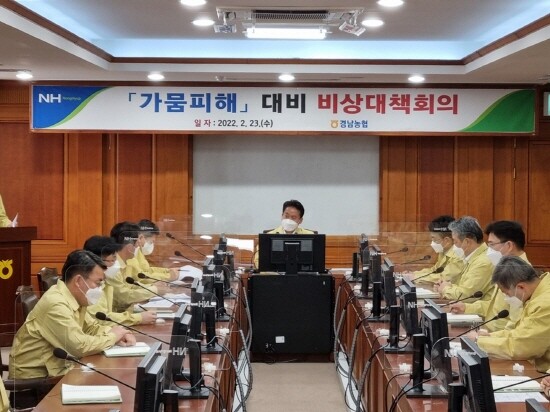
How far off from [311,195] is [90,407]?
592 centimetres

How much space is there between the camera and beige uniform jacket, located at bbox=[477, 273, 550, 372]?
375 centimetres

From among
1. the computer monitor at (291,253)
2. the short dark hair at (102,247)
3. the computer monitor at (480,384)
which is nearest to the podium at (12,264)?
the short dark hair at (102,247)

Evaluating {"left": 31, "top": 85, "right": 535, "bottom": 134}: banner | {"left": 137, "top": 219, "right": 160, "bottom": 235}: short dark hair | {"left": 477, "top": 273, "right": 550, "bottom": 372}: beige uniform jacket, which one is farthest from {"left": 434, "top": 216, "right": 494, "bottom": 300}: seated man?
{"left": 137, "top": 219, "right": 160, "bottom": 235}: short dark hair

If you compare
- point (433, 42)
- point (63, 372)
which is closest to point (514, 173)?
point (433, 42)

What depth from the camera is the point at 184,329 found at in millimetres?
3221

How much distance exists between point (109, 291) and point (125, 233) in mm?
1433

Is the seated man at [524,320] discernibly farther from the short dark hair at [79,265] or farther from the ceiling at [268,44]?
the ceiling at [268,44]

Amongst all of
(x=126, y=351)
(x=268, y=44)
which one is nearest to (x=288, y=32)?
(x=268, y=44)

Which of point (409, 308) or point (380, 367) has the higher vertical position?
point (409, 308)

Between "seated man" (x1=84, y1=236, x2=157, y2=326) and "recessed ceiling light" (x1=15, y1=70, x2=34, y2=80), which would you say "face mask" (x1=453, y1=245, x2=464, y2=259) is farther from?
"recessed ceiling light" (x1=15, y1=70, x2=34, y2=80)

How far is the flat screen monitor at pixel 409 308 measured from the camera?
3928mm

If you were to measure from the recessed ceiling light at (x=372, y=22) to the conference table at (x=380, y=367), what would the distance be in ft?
6.56

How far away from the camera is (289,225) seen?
762cm

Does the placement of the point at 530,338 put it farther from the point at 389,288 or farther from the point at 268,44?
the point at 268,44
